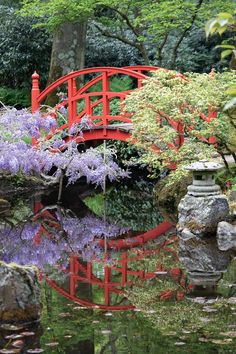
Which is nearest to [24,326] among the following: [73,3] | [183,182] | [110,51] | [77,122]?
[183,182]

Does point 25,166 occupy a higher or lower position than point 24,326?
higher

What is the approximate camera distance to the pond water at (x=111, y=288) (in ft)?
20.3

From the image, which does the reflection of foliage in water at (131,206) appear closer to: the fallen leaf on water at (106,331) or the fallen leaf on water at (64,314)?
the fallen leaf on water at (64,314)

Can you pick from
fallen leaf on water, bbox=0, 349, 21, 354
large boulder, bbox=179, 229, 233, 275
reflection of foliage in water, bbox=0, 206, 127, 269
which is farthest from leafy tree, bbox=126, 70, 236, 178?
fallen leaf on water, bbox=0, 349, 21, 354

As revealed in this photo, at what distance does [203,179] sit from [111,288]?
312 centimetres

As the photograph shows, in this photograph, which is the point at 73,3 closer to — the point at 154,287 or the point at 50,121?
the point at 50,121

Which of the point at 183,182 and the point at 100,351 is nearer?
the point at 100,351

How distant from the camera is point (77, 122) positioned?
14570 mm

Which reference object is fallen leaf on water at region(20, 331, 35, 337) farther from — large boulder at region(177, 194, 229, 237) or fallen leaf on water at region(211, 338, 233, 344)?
large boulder at region(177, 194, 229, 237)

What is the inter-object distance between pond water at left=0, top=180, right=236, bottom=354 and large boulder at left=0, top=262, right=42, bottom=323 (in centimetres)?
12

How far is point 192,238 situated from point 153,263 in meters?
1.25

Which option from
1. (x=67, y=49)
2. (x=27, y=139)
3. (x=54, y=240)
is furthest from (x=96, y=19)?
(x=54, y=240)

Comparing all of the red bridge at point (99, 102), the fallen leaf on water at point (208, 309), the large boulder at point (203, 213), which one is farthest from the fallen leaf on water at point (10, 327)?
the red bridge at point (99, 102)

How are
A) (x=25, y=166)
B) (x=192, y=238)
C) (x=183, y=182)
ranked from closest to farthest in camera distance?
(x=192, y=238) → (x=183, y=182) → (x=25, y=166)
